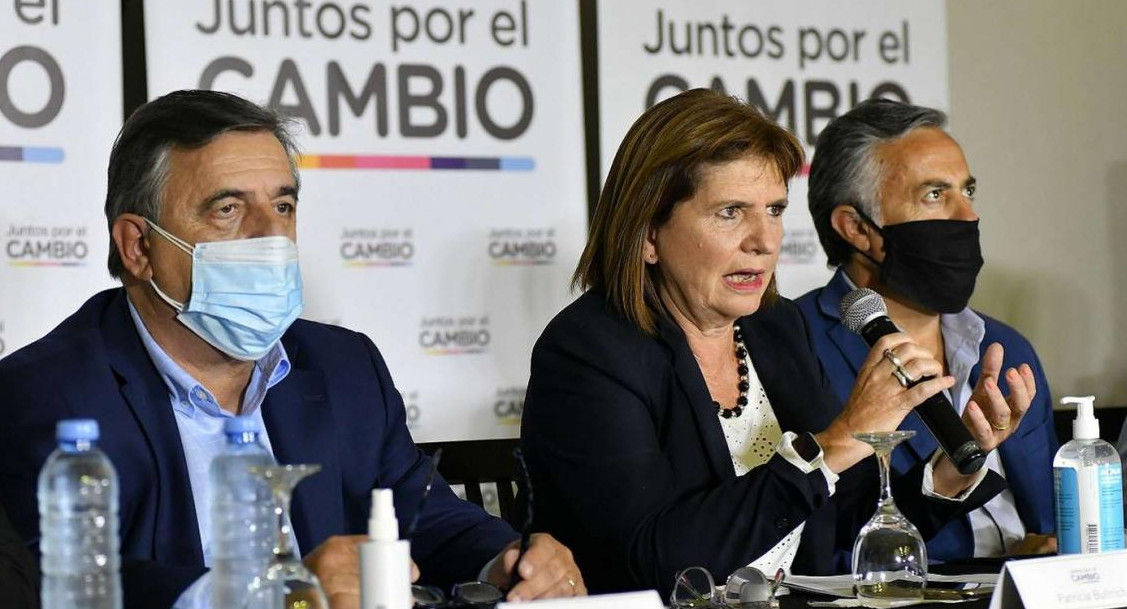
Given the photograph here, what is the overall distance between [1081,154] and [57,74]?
3.24m

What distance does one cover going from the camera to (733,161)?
277cm

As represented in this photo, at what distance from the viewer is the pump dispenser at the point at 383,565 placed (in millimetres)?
1486

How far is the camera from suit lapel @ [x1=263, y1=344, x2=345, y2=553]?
2490 millimetres

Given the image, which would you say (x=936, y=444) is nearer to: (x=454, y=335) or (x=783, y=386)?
(x=783, y=386)

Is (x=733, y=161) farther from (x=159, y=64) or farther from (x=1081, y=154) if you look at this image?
(x=1081, y=154)

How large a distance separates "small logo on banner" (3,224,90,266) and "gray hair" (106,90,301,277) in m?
0.96

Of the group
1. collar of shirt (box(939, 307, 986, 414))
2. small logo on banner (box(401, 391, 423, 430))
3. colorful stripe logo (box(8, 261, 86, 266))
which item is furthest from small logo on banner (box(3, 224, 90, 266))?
collar of shirt (box(939, 307, 986, 414))

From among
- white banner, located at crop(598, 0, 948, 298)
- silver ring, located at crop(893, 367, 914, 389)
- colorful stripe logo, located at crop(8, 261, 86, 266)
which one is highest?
white banner, located at crop(598, 0, 948, 298)

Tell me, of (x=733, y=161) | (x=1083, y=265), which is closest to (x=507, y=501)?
(x=733, y=161)

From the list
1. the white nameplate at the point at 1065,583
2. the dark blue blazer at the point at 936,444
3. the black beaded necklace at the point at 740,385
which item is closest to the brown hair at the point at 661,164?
the black beaded necklace at the point at 740,385

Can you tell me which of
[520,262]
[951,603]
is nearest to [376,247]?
[520,262]

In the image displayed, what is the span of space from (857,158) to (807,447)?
4.22ft

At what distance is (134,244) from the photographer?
8.33 feet

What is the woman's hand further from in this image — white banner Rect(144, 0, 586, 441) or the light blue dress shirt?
white banner Rect(144, 0, 586, 441)
